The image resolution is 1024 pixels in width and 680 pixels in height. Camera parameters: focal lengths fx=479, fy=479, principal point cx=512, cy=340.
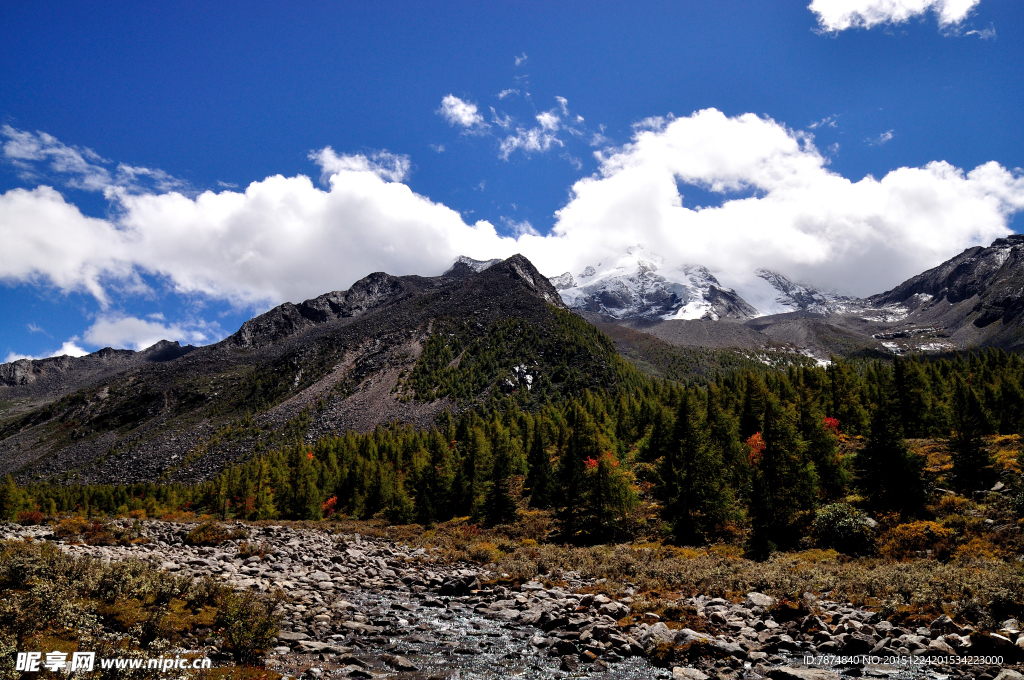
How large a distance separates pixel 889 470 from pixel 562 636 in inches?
1258

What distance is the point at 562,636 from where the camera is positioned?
19.9m

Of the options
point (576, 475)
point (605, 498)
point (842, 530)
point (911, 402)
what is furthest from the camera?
point (911, 402)

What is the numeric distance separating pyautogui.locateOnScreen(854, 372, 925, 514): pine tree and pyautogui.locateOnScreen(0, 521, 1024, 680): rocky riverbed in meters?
20.1

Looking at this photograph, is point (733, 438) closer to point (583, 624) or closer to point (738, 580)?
point (738, 580)

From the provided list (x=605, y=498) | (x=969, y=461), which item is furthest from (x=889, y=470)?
(x=605, y=498)

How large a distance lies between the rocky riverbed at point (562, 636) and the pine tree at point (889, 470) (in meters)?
20.1

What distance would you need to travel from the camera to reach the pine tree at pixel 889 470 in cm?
3550

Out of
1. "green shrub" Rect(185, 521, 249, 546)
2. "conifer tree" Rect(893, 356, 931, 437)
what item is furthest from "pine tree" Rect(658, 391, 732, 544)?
"conifer tree" Rect(893, 356, 931, 437)

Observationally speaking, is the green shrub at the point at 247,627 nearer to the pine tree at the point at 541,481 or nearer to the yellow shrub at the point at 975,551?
the yellow shrub at the point at 975,551

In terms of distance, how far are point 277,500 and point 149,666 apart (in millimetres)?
79119

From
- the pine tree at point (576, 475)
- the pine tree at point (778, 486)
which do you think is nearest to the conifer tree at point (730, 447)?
the pine tree at point (778, 486)

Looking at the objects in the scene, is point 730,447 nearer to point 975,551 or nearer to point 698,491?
point 698,491

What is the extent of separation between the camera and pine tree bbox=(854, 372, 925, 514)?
116 ft

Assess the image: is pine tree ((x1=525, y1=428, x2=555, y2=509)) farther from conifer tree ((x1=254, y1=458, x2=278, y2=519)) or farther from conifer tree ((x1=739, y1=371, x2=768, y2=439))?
conifer tree ((x1=254, y1=458, x2=278, y2=519))
